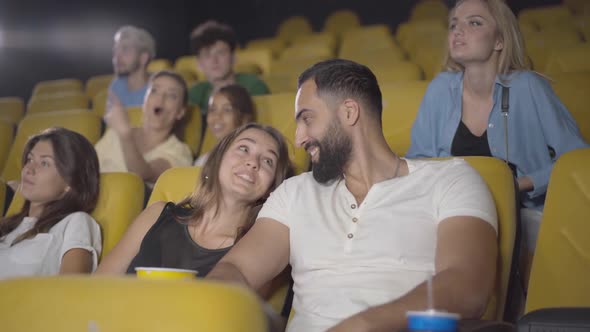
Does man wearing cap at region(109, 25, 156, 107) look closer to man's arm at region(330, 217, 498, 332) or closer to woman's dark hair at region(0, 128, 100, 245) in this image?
woman's dark hair at region(0, 128, 100, 245)

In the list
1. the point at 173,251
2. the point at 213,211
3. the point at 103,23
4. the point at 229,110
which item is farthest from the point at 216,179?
the point at 103,23

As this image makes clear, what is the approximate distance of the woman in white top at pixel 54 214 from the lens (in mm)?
1974

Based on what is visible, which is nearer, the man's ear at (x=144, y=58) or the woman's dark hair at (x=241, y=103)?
the woman's dark hair at (x=241, y=103)

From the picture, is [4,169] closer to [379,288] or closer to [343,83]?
[343,83]

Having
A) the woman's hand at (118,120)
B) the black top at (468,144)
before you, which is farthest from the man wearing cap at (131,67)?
the black top at (468,144)

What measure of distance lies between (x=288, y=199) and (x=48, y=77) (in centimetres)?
429

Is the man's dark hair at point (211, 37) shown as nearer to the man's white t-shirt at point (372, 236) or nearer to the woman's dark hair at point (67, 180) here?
the woman's dark hair at point (67, 180)

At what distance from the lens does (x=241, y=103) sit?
2703 mm

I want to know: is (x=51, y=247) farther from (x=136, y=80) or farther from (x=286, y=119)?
(x=136, y=80)

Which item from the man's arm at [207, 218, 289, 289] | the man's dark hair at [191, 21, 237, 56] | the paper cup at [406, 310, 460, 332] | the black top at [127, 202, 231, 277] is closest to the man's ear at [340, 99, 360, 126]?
the man's arm at [207, 218, 289, 289]

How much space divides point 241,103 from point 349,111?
118 centimetres

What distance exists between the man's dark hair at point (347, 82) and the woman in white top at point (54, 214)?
0.76 m

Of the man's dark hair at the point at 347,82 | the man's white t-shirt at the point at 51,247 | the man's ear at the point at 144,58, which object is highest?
the man's dark hair at the point at 347,82

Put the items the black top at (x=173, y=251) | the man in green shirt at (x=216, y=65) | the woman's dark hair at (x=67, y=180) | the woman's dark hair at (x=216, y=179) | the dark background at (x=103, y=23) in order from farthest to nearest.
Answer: the dark background at (x=103, y=23) < the man in green shirt at (x=216, y=65) < the woman's dark hair at (x=67, y=180) < the woman's dark hair at (x=216, y=179) < the black top at (x=173, y=251)
